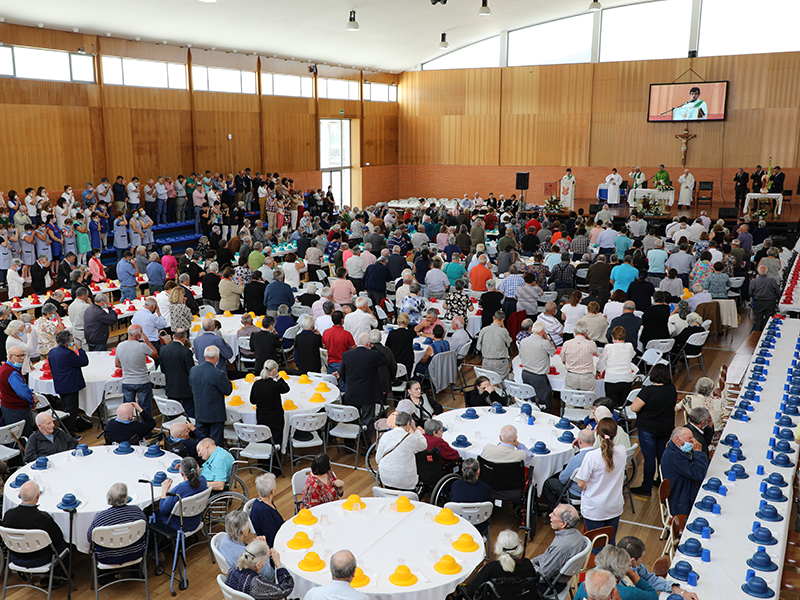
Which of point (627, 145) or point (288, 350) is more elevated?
point (627, 145)

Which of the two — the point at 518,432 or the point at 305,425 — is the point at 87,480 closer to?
the point at 305,425

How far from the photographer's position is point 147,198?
19.4m

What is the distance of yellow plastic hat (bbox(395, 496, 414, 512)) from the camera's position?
5.43 m

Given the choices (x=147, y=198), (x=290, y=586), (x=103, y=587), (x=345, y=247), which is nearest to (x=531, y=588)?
(x=290, y=586)

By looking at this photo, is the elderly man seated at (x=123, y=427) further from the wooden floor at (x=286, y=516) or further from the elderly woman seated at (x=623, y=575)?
the elderly woman seated at (x=623, y=575)

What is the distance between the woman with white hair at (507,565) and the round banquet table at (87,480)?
117 inches

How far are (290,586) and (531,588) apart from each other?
1600 millimetres

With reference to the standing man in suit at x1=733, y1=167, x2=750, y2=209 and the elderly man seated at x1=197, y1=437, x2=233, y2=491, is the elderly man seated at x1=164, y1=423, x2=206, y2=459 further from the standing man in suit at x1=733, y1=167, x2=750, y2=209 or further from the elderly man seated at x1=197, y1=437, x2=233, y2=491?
the standing man in suit at x1=733, y1=167, x2=750, y2=209

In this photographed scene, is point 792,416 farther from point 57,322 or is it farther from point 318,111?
point 318,111

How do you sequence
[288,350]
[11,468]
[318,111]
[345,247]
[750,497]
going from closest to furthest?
[750,497], [11,468], [288,350], [345,247], [318,111]

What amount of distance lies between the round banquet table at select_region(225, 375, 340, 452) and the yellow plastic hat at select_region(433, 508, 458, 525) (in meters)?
2.80

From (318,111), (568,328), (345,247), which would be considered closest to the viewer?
(568,328)

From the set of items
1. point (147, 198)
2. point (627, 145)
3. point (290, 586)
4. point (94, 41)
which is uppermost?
point (94, 41)

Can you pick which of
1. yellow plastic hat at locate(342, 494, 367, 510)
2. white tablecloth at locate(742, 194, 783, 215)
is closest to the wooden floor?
yellow plastic hat at locate(342, 494, 367, 510)
